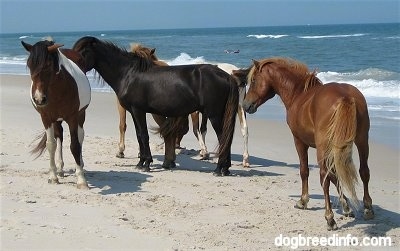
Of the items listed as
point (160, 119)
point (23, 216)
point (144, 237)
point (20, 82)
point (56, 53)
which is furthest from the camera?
point (20, 82)

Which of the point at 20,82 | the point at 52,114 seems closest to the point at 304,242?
the point at 52,114

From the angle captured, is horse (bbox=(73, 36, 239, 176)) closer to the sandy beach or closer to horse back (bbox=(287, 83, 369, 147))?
the sandy beach

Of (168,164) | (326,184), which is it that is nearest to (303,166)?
(326,184)

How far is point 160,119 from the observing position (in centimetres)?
927

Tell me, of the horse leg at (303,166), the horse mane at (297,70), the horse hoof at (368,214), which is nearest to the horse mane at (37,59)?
the horse mane at (297,70)

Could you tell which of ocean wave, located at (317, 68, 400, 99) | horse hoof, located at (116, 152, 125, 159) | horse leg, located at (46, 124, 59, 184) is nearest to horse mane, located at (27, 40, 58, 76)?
horse leg, located at (46, 124, 59, 184)

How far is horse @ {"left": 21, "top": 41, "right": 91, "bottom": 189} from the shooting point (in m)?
6.36

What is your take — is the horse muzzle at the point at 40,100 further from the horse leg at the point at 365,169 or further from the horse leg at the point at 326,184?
the horse leg at the point at 365,169

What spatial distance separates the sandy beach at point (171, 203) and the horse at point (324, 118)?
47 cm

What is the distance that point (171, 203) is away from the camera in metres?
6.57

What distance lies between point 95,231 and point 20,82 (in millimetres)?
18712

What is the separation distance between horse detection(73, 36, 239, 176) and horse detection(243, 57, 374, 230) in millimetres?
1323

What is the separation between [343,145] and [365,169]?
814 mm

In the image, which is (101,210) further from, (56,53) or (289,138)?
(289,138)
